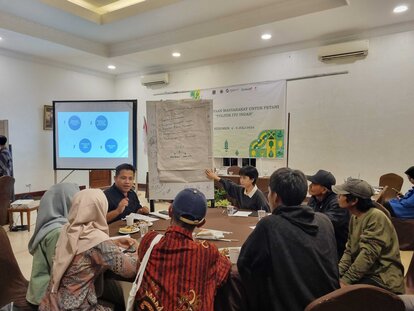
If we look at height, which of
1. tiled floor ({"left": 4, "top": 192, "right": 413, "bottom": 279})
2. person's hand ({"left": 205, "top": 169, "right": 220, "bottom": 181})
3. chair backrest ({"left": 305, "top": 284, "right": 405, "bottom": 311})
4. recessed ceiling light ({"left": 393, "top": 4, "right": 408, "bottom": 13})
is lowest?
tiled floor ({"left": 4, "top": 192, "right": 413, "bottom": 279})

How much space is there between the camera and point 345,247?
2232mm

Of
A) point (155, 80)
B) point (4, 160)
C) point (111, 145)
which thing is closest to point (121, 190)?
point (111, 145)

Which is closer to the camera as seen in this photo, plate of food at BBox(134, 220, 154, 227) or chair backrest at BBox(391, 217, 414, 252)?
plate of food at BBox(134, 220, 154, 227)

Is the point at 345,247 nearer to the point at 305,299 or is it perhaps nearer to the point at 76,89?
the point at 305,299

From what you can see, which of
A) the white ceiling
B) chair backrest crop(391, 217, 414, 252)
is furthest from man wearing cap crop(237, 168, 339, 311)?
the white ceiling

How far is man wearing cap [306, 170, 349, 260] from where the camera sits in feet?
7.21

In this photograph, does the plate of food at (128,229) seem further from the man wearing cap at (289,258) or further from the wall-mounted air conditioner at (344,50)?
the wall-mounted air conditioner at (344,50)

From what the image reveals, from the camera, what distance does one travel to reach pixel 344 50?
4941 mm

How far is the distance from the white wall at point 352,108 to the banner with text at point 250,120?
182 mm

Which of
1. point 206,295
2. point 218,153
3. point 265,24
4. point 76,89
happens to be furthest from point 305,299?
point 76,89

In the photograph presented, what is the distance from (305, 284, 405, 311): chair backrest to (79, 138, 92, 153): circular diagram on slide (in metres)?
3.83

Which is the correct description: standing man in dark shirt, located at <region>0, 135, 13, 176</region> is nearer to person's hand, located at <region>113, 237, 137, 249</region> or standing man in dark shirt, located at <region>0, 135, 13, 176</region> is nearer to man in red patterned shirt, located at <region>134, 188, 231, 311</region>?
person's hand, located at <region>113, 237, 137, 249</region>

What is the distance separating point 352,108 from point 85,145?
425 centimetres

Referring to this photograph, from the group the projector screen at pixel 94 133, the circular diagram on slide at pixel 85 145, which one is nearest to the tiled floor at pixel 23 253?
the projector screen at pixel 94 133
